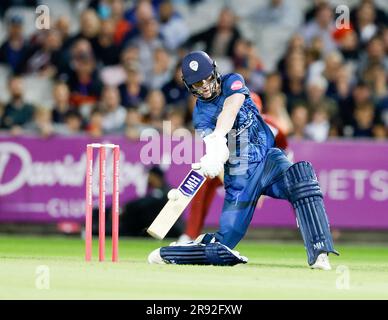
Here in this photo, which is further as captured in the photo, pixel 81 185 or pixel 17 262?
pixel 81 185

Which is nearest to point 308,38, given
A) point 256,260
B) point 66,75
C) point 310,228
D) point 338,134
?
point 338,134

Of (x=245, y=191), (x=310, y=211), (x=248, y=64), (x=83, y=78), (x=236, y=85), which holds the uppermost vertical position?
(x=248, y=64)

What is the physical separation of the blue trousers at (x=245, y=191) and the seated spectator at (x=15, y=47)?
9670mm

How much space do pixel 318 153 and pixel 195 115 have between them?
6.49 m

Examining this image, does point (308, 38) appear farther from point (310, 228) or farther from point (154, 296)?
point (154, 296)

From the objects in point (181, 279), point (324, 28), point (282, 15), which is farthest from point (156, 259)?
point (282, 15)

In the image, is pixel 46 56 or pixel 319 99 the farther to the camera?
pixel 46 56

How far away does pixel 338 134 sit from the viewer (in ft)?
63.5

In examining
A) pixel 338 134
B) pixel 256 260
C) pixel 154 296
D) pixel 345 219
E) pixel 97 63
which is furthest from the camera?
pixel 97 63

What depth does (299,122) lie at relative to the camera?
1900 cm

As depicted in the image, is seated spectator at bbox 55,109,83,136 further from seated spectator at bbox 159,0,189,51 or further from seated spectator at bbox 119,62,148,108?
seated spectator at bbox 159,0,189,51

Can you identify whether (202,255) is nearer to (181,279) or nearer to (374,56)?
(181,279)

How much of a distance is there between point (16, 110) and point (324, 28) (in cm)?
543

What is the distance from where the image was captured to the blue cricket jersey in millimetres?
11852
